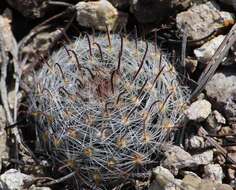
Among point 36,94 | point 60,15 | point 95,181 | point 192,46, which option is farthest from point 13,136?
point 192,46

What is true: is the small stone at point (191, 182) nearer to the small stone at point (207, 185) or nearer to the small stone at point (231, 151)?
the small stone at point (207, 185)

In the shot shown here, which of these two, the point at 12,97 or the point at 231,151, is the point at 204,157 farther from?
the point at 12,97

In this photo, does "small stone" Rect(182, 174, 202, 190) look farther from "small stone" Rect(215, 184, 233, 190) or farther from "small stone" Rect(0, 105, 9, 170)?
"small stone" Rect(0, 105, 9, 170)

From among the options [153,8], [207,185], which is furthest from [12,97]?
[207,185]

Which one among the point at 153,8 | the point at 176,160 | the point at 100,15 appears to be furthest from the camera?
the point at 100,15

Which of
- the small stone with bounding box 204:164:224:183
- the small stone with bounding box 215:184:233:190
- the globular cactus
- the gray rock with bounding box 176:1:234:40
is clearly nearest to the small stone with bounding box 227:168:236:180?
the small stone with bounding box 204:164:224:183

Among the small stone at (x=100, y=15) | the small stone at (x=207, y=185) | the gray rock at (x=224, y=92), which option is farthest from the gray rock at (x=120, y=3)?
the small stone at (x=207, y=185)

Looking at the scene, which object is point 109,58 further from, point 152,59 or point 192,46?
point 192,46

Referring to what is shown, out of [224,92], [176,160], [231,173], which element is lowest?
[231,173]
